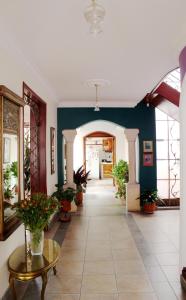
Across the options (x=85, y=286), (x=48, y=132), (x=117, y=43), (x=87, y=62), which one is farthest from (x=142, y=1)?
(x=48, y=132)

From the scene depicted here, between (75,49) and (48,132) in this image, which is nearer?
(75,49)

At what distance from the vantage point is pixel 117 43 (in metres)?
2.81

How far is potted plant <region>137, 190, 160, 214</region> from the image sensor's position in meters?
5.96

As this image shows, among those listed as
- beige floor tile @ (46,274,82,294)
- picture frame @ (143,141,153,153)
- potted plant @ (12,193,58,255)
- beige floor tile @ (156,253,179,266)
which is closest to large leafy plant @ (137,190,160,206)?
picture frame @ (143,141,153,153)

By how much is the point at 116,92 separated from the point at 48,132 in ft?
5.48

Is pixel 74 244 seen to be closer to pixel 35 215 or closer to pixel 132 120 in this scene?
pixel 35 215

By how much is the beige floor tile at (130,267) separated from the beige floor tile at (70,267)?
19.2 inches

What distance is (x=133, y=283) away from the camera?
283 centimetres

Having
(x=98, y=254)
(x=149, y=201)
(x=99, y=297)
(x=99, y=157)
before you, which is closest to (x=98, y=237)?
(x=98, y=254)

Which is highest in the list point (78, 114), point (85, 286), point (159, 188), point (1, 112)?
point (78, 114)

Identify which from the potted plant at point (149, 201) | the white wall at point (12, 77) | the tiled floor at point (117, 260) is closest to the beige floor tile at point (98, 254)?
the tiled floor at point (117, 260)

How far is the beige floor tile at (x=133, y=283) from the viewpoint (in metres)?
2.70

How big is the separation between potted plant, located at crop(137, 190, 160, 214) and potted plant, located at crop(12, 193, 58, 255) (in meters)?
3.85

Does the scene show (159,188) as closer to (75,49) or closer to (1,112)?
(75,49)
